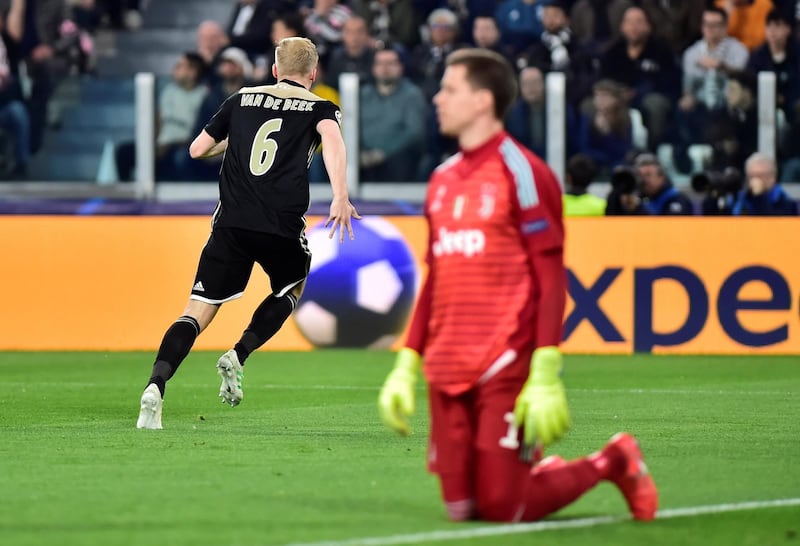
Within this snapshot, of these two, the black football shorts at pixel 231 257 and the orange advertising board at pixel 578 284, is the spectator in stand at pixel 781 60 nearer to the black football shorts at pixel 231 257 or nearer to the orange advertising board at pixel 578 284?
the orange advertising board at pixel 578 284

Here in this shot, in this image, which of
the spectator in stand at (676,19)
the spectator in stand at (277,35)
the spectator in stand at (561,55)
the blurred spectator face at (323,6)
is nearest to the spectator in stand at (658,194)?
the spectator in stand at (561,55)

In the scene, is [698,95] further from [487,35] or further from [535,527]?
[535,527]

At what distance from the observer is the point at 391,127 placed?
58.2 ft

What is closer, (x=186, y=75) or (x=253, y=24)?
(x=186, y=75)

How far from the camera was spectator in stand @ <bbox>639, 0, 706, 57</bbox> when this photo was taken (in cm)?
1888

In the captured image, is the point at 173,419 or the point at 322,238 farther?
the point at 322,238

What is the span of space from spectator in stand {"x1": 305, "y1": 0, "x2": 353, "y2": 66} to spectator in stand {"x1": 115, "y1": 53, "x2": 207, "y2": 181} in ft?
8.12

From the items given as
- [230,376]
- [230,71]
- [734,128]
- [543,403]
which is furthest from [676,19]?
[543,403]

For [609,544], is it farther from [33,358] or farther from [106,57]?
[106,57]

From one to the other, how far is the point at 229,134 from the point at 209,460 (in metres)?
2.42

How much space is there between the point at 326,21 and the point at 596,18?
3065mm

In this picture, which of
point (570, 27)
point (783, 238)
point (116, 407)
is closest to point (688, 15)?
point (570, 27)

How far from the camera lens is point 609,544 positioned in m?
5.64

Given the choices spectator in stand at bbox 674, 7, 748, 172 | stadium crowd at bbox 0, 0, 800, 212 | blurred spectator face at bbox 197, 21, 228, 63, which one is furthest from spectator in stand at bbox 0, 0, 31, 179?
spectator in stand at bbox 674, 7, 748, 172
